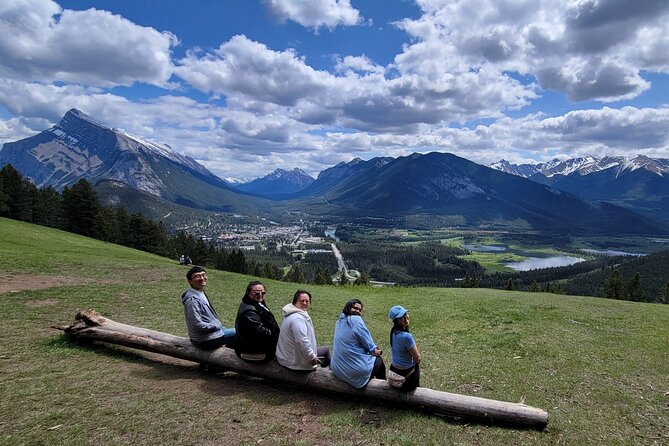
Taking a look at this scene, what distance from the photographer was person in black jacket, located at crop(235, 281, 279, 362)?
1048 cm

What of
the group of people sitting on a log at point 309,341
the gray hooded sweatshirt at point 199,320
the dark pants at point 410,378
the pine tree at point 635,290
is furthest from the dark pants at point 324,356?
the pine tree at point 635,290

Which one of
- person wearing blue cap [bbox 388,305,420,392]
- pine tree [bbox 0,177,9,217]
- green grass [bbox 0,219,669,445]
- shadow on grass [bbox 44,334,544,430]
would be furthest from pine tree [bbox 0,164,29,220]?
person wearing blue cap [bbox 388,305,420,392]

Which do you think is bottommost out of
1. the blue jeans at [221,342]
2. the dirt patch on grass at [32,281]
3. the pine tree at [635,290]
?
the pine tree at [635,290]

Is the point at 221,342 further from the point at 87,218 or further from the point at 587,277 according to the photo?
the point at 587,277

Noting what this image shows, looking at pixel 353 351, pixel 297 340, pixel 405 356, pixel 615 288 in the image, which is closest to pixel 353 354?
pixel 353 351

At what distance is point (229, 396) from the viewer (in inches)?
384

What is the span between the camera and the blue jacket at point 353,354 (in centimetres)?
967

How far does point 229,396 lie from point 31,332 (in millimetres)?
8949

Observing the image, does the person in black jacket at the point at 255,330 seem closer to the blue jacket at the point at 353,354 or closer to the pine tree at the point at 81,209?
the blue jacket at the point at 353,354

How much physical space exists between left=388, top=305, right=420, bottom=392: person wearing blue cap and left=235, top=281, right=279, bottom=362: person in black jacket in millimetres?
3448

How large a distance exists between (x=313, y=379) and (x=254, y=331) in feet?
6.91

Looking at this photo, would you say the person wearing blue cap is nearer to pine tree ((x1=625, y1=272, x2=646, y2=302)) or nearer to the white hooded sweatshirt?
the white hooded sweatshirt

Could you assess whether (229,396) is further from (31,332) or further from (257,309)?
(31,332)

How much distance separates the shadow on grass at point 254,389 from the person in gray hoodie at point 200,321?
0.97 m
